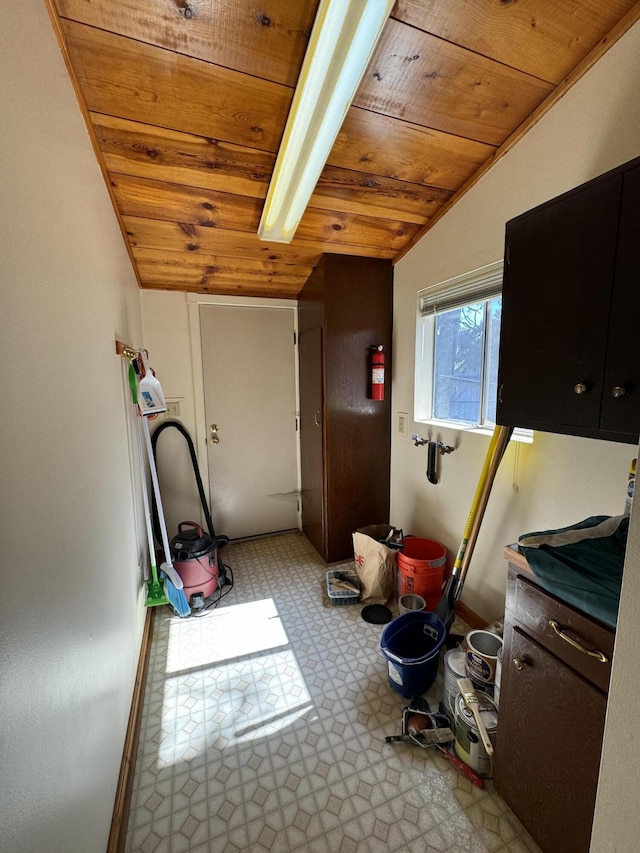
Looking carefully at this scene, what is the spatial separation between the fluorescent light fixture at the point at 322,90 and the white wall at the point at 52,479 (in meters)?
0.71

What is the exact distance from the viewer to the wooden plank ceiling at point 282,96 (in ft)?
3.40

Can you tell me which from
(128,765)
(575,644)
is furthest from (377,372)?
(128,765)

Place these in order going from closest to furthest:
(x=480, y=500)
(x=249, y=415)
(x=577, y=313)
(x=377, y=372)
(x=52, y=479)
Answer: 1. (x=52, y=479)
2. (x=577, y=313)
3. (x=480, y=500)
4. (x=377, y=372)
5. (x=249, y=415)

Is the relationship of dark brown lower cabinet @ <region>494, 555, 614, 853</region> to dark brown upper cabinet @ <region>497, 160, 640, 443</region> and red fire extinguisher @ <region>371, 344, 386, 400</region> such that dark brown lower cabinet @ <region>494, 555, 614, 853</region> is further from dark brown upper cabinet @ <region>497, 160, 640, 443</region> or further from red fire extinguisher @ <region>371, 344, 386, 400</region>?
red fire extinguisher @ <region>371, 344, 386, 400</region>

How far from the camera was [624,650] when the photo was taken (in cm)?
58

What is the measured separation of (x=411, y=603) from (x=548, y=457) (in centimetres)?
111

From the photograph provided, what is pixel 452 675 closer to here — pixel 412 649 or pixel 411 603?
pixel 412 649

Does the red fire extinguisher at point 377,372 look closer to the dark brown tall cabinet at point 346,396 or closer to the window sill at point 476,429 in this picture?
the dark brown tall cabinet at point 346,396

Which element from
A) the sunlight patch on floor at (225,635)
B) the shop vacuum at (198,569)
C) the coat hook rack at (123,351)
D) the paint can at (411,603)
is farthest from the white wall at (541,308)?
the coat hook rack at (123,351)

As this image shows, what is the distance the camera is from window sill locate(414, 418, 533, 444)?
1621 mm

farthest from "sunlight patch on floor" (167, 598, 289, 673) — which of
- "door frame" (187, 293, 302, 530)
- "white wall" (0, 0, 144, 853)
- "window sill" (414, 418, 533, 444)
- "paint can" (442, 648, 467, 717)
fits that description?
"window sill" (414, 418, 533, 444)

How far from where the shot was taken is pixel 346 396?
244 centimetres

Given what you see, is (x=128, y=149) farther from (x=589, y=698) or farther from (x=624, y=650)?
(x=589, y=698)

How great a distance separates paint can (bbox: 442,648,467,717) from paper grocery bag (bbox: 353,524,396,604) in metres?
0.69
